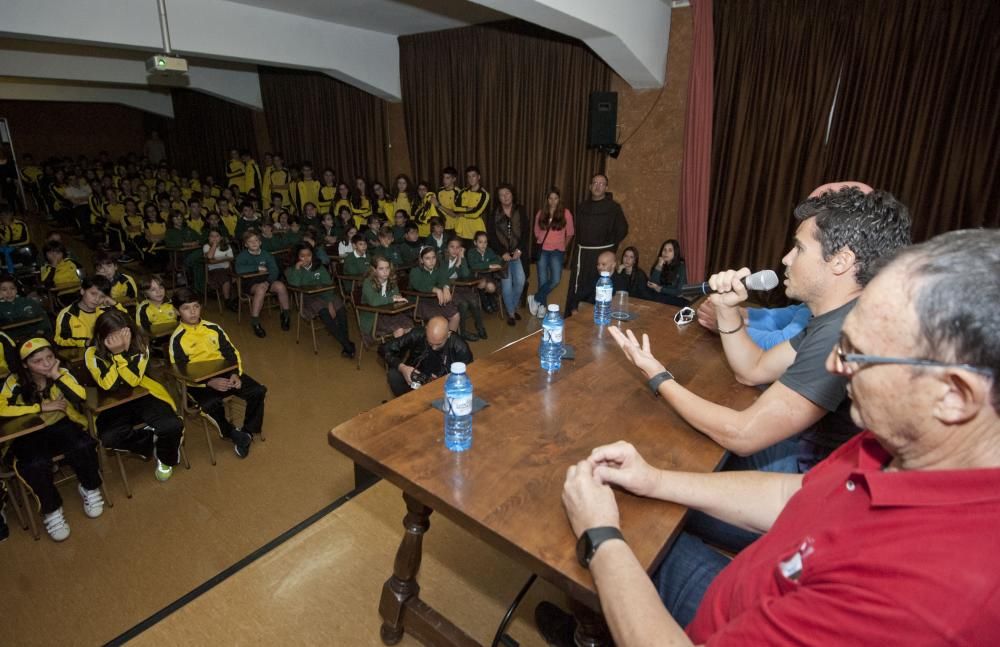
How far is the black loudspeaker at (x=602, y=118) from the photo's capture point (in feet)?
17.6

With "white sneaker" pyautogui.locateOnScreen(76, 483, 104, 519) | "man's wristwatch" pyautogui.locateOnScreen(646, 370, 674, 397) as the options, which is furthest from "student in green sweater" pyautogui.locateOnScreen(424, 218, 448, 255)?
"man's wristwatch" pyautogui.locateOnScreen(646, 370, 674, 397)

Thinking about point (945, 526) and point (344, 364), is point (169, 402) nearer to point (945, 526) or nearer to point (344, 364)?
point (344, 364)

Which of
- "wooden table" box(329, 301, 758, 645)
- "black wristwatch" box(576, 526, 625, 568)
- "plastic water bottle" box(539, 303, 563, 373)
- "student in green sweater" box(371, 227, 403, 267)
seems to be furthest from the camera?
"student in green sweater" box(371, 227, 403, 267)

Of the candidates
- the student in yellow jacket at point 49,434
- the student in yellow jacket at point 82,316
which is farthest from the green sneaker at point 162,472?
the student in yellow jacket at point 82,316

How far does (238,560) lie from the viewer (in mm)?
2354

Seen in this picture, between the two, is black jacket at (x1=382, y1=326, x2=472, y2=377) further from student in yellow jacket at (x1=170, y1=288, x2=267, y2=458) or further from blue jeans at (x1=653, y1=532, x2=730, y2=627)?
blue jeans at (x1=653, y1=532, x2=730, y2=627)

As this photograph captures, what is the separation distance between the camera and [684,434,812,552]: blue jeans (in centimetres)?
154

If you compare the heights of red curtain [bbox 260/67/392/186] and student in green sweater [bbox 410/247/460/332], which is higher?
red curtain [bbox 260/67/392/186]

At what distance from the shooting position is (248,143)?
35.3ft

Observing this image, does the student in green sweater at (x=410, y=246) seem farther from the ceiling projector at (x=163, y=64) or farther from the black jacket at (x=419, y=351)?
the ceiling projector at (x=163, y=64)

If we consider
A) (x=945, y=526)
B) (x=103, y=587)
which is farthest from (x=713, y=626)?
(x=103, y=587)

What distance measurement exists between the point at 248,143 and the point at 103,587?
34.3 feet

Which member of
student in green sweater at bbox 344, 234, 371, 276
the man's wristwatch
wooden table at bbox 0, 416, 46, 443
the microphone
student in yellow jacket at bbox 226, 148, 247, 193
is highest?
student in yellow jacket at bbox 226, 148, 247, 193

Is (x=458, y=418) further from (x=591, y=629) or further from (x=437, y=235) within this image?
(x=437, y=235)
